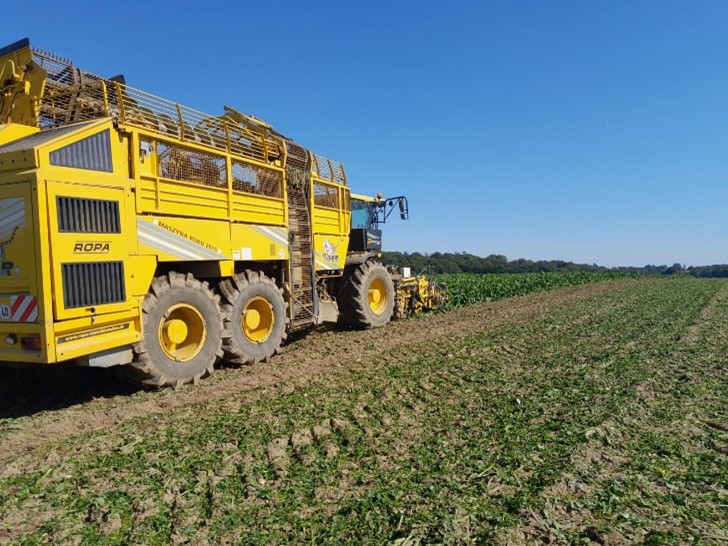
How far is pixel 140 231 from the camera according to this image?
231 inches

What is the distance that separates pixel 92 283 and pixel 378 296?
763 centimetres

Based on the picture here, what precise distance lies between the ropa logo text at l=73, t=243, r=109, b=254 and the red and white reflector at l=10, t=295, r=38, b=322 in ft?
2.05

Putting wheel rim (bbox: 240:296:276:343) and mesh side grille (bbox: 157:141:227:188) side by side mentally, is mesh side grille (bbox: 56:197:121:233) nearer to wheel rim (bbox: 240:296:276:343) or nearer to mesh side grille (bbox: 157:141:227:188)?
mesh side grille (bbox: 157:141:227:188)

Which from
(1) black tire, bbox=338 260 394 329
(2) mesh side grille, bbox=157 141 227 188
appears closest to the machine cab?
(1) black tire, bbox=338 260 394 329

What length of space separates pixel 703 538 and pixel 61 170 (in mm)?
6024

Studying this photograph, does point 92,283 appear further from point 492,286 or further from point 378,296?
point 492,286

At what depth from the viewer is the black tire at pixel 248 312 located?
Result: 7.32 m

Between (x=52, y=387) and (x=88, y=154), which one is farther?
(x=52, y=387)

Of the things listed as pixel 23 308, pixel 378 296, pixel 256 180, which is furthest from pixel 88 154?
pixel 378 296

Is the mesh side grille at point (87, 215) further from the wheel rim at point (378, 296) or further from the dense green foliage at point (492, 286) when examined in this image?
the dense green foliage at point (492, 286)

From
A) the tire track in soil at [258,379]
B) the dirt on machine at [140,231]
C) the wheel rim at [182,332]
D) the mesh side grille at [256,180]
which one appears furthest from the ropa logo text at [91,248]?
the mesh side grille at [256,180]

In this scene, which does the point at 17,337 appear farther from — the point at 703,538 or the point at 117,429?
the point at 703,538

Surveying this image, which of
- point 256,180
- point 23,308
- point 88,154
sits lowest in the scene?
point 23,308

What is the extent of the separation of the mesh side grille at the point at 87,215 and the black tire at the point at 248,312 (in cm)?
210
